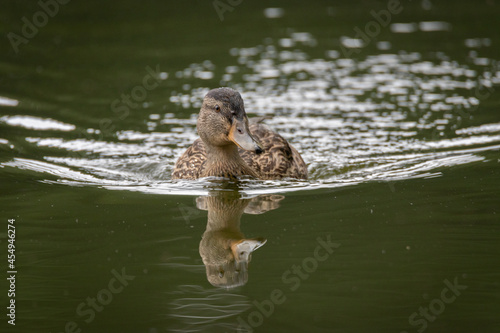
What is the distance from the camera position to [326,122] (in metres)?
12.3

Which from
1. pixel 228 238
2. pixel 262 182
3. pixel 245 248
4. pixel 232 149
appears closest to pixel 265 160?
pixel 262 182

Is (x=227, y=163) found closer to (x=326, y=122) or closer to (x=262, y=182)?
(x=262, y=182)

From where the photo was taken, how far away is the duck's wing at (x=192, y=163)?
9617 mm

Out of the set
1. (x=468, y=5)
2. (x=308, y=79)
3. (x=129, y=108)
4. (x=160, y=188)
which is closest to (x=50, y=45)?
(x=129, y=108)

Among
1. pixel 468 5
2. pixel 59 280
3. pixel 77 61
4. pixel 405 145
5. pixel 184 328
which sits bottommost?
pixel 184 328

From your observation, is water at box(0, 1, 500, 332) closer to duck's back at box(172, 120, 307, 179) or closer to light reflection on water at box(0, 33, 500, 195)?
light reflection on water at box(0, 33, 500, 195)

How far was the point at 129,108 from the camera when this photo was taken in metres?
12.9

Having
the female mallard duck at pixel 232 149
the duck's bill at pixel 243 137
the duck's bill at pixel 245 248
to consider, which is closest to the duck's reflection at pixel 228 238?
the duck's bill at pixel 245 248

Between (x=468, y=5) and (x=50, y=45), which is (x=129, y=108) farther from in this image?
(x=468, y=5)

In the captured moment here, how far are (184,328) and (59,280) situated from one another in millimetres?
1439

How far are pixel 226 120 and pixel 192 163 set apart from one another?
43.2 inches

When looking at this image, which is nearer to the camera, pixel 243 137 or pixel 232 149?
pixel 243 137

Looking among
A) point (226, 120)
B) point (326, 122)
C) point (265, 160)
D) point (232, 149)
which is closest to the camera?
point (226, 120)

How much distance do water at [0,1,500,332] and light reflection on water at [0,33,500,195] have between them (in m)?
0.04
